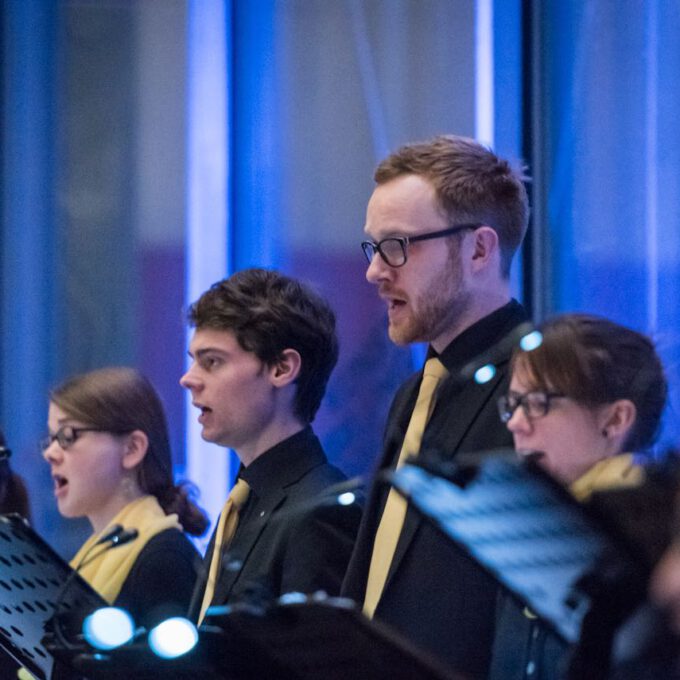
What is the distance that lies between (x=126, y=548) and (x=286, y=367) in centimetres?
55

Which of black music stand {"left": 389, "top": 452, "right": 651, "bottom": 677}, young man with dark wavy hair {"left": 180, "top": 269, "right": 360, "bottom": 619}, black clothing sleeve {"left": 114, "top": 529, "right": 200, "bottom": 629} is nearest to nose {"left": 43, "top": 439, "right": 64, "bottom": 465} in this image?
black clothing sleeve {"left": 114, "top": 529, "right": 200, "bottom": 629}

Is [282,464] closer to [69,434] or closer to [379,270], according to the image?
[379,270]

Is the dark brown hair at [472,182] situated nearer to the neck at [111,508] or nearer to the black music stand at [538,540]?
the neck at [111,508]

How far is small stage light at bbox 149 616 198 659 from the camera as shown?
1806 mm

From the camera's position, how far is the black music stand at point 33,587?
7.23ft

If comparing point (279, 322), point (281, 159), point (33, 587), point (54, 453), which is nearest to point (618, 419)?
point (33, 587)

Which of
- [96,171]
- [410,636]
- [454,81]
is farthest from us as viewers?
[96,171]

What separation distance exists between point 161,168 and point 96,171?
25cm

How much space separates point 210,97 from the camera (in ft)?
15.1

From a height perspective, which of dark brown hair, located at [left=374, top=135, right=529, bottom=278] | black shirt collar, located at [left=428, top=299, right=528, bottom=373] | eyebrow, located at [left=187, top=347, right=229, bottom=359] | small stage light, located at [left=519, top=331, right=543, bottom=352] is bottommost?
eyebrow, located at [left=187, top=347, right=229, bottom=359]

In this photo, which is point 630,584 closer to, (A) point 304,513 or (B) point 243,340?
(A) point 304,513

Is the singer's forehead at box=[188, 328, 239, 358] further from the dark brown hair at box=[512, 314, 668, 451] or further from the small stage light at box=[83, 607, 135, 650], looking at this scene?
the dark brown hair at box=[512, 314, 668, 451]

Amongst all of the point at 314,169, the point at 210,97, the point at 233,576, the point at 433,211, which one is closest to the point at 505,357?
the point at 433,211

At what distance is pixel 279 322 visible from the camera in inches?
118
